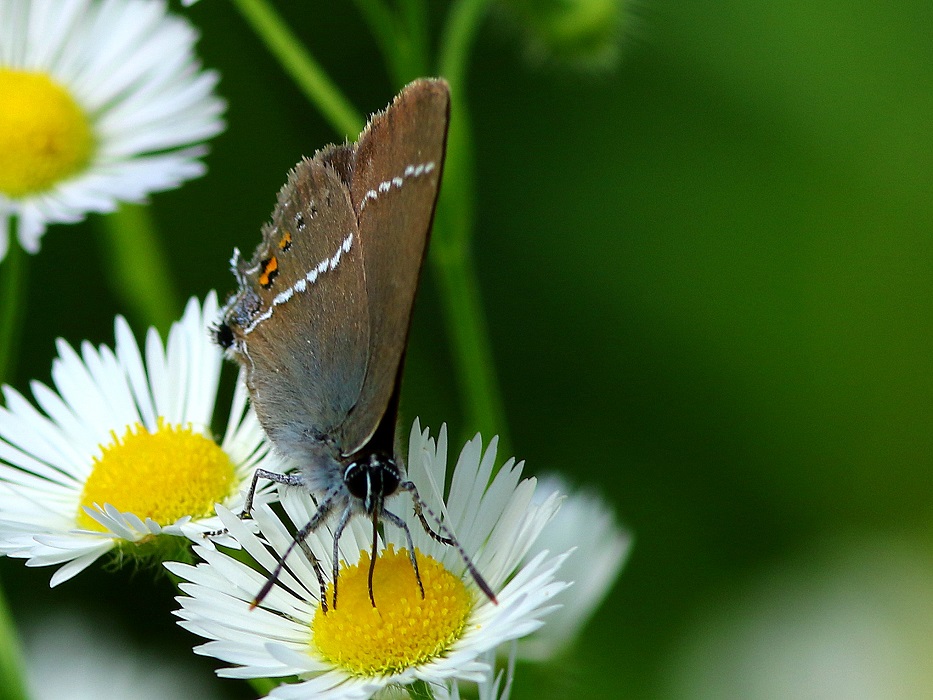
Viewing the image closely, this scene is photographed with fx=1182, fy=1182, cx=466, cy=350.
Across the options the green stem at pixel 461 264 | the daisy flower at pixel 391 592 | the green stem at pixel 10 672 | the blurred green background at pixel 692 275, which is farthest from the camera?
the blurred green background at pixel 692 275

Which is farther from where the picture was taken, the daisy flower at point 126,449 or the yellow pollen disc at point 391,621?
the daisy flower at point 126,449

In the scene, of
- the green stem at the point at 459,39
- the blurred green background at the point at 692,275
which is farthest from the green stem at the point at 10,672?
the blurred green background at the point at 692,275

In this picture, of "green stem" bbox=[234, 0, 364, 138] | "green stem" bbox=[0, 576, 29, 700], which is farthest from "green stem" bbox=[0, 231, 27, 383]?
"green stem" bbox=[234, 0, 364, 138]

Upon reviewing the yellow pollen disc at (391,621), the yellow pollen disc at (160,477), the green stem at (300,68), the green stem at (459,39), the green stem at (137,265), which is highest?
the green stem at (459,39)

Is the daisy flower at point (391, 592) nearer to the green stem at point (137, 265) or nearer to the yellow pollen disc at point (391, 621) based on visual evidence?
the yellow pollen disc at point (391, 621)

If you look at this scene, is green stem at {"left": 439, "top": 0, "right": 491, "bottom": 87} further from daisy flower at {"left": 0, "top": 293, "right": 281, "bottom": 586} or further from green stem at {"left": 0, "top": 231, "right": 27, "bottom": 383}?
green stem at {"left": 0, "top": 231, "right": 27, "bottom": 383}

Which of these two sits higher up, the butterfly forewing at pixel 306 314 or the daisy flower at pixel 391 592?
the butterfly forewing at pixel 306 314

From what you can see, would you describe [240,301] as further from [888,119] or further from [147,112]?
[888,119]
